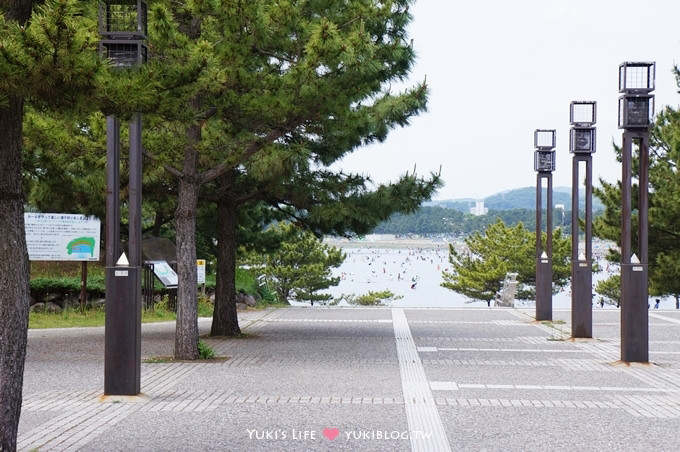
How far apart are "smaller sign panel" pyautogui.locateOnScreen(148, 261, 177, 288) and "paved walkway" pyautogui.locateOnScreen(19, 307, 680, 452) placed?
4063 millimetres

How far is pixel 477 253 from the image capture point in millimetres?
61156

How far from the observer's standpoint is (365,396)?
385 inches

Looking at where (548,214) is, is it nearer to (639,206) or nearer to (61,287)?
(639,206)

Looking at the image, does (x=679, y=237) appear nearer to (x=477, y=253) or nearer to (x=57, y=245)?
(x=57, y=245)

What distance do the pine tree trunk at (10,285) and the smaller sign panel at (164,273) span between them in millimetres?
15657

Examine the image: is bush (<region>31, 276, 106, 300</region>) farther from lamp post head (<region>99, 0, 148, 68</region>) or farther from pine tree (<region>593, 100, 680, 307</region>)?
pine tree (<region>593, 100, 680, 307</region>)

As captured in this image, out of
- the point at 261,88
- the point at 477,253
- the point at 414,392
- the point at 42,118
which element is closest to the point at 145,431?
the point at 414,392

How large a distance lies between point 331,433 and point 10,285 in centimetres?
286

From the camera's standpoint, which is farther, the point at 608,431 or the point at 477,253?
the point at 477,253

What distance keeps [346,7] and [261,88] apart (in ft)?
7.81

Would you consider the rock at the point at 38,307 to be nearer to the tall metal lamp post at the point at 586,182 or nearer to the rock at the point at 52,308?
the rock at the point at 52,308

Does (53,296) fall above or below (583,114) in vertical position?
below

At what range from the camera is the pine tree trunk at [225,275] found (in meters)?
17.5

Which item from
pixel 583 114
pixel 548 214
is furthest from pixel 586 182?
pixel 548 214
